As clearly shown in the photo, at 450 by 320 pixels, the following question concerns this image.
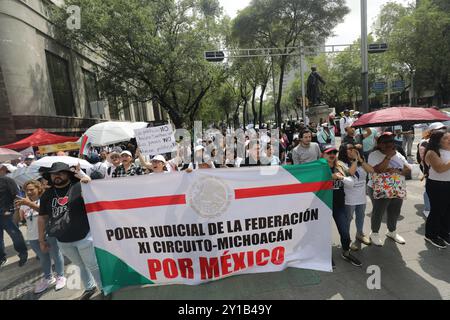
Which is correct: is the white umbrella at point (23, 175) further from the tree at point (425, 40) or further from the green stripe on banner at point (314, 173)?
the tree at point (425, 40)

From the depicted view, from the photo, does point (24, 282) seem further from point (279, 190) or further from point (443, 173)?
point (443, 173)

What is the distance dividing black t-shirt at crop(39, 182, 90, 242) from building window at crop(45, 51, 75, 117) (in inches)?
629

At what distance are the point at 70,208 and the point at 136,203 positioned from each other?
75cm

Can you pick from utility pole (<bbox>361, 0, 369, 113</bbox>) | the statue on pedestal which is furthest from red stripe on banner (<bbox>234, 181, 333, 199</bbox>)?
the statue on pedestal

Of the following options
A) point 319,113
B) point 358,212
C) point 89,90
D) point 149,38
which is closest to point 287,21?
point 319,113

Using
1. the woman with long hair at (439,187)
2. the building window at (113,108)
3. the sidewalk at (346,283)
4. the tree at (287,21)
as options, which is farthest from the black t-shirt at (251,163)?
the building window at (113,108)

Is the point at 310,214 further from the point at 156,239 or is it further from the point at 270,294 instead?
the point at 156,239

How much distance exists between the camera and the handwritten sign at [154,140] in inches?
182

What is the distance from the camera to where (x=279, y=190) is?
10.9ft

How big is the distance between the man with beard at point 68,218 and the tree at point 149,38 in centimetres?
1482

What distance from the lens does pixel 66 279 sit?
161 inches

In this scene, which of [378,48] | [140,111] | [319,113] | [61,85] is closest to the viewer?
[319,113]
